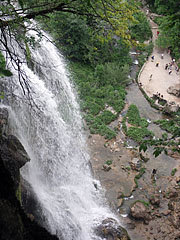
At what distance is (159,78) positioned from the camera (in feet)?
58.9

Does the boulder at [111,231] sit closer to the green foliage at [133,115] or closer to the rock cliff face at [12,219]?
the rock cliff face at [12,219]

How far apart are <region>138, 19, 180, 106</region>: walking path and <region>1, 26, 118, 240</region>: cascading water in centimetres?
772

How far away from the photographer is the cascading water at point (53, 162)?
23.7ft

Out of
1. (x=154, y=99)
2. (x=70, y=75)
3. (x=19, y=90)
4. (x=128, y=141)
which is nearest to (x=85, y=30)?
(x=70, y=75)

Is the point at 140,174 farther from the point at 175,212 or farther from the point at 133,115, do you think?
the point at 133,115

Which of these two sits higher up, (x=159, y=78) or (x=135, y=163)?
(x=159, y=78)

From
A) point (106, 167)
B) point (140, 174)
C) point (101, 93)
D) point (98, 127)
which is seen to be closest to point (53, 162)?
point (106, 167)

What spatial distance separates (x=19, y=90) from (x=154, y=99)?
10495 mm

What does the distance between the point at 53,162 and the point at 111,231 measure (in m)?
2.82

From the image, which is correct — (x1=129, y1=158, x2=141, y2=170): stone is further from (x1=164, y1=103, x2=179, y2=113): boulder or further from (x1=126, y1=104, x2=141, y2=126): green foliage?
(x1=164, y1=103, x2=179, y2=113): boulder

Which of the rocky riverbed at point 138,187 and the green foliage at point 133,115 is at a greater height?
the green foliage at point 133,115

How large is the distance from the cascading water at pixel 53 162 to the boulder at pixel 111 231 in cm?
24

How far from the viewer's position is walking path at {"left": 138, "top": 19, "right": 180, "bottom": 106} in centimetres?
1653

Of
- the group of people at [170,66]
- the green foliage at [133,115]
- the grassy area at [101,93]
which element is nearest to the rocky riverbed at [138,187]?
the grassy area at [101,93]
